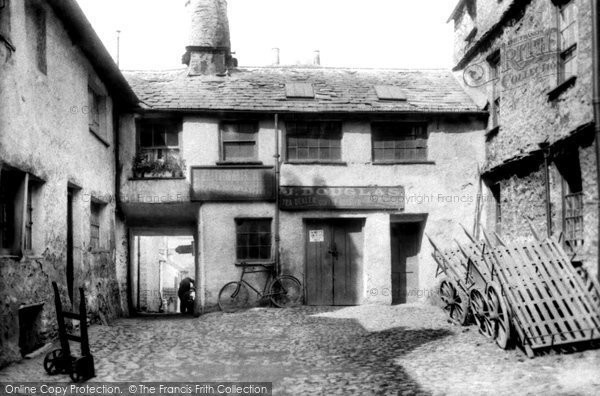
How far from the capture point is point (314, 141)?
15.5 metres

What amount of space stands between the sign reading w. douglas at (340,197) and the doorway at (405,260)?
1.00 meters

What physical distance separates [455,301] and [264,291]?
17.8 ft

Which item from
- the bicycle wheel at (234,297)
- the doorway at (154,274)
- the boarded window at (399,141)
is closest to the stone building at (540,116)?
the boarded window at (399,141)

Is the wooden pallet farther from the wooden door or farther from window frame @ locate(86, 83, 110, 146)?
window frame @ locate(86, 83, 110, 146)

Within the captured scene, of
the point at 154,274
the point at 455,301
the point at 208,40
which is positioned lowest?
the point at 154,274

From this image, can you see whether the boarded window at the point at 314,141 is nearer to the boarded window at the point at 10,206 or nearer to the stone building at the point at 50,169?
Result: the stone building at the point at 50,169

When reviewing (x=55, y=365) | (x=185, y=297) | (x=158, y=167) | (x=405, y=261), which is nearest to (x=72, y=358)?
(x=55, y=365)

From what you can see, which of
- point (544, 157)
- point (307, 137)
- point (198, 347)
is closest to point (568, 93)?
point (544, 157)

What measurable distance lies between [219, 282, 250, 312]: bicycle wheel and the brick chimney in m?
6.46

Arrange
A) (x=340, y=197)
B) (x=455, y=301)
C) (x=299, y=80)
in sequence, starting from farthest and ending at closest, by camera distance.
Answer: (x=299, y=80) < (x=340, y=197) < (x=455, y=301)

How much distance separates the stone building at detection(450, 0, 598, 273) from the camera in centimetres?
992

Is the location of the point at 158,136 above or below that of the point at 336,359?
above

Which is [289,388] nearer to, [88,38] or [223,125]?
[88,38]

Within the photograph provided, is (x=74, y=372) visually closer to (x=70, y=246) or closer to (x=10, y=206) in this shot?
(x=10, y=206)
